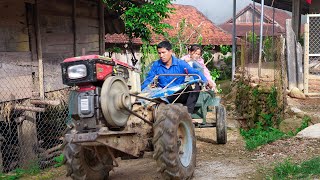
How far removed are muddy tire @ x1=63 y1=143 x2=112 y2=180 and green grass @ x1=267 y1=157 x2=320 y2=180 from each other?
2085 mm

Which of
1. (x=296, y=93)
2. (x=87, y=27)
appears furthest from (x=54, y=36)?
(x=296, y=93)

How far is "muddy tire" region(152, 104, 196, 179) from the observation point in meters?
4.90

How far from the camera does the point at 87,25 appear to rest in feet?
33.8

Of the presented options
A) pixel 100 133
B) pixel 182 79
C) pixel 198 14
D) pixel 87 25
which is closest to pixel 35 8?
pixel 87 25

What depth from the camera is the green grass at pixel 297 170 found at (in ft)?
17.6

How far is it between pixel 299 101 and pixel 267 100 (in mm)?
765

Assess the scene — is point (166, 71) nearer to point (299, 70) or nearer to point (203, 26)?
point (299, 70)

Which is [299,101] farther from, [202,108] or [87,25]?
[87,25]

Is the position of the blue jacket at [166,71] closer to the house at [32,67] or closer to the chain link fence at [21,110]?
the house at [32,67]

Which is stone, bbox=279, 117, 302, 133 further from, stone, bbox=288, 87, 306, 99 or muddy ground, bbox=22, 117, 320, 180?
stone, bbox=288, 87, 306, 99

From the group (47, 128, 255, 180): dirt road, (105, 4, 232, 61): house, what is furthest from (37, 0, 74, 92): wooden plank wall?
(105, 4, 232, 61): house

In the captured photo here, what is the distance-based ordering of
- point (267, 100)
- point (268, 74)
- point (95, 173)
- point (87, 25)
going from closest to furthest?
1. point (95, 173)
2. point (87, 25)
3. point (267, 100)
4. point (268, 74)

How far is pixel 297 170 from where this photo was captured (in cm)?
555

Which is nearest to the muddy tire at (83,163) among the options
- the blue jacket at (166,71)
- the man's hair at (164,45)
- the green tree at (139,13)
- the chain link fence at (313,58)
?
the blue jacket at (166,71)
